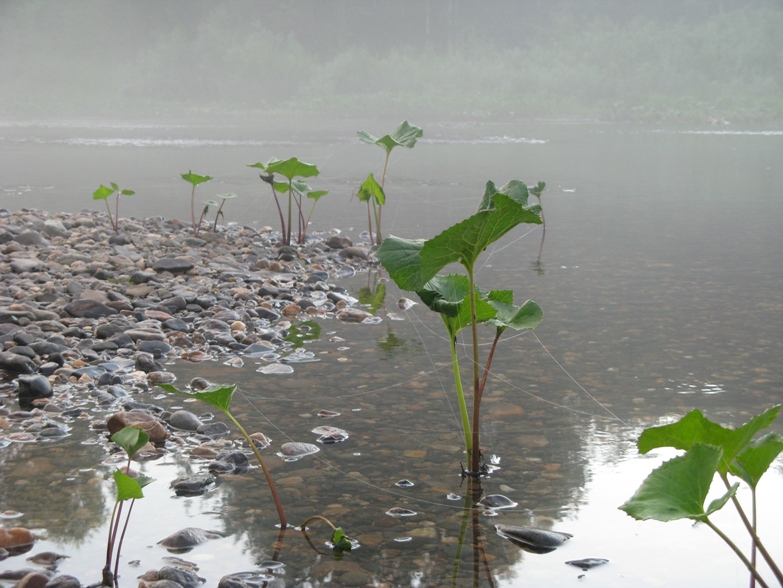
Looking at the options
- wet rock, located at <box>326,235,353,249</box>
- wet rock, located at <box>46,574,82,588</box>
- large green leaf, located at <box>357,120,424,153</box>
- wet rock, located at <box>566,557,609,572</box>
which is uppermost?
large green leaf, located at <box>357,120,424,153</box>

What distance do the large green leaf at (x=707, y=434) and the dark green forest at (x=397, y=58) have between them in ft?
100

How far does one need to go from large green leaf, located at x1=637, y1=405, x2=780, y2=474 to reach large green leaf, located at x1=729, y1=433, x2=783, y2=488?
2cm

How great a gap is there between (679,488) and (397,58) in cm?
5074

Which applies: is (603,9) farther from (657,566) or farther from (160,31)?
(657,566)

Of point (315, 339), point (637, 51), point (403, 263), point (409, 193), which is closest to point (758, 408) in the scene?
point (403, 263)

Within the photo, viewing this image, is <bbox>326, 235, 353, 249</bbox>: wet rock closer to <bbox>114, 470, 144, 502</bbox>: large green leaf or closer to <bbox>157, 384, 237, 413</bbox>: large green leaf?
<bbox>157, 384, 237, 413</bbox>: large green leaf

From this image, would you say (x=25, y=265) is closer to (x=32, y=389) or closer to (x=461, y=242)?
(x=32, y=389)

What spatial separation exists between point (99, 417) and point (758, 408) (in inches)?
96.5

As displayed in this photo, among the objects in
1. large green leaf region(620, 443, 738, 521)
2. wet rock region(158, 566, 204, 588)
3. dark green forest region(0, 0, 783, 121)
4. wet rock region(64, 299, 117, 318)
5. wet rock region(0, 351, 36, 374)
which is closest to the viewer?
large green leaf region(620, 443, 738, 521)

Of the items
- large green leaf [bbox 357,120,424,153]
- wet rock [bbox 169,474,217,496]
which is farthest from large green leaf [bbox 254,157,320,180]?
wet rock [bbox 169,474,217,496]

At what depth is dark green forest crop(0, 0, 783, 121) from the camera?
3775cm

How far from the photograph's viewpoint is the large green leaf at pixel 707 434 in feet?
5.12

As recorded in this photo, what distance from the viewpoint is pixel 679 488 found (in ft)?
5.15

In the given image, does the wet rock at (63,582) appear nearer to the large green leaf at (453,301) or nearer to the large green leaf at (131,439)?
the large green leaf at (131,439)
